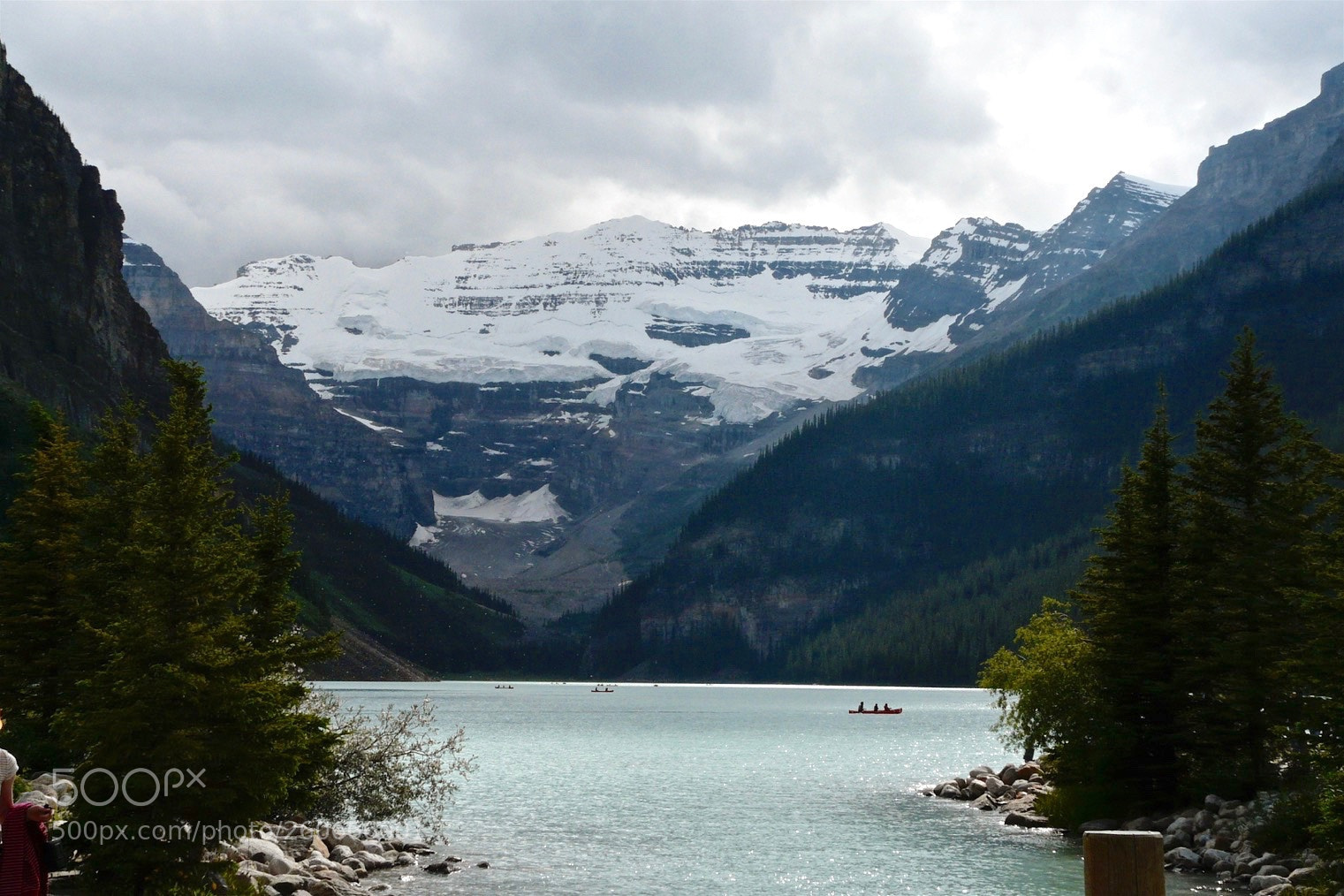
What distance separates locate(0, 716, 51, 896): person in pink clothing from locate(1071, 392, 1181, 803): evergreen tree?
54936 mm

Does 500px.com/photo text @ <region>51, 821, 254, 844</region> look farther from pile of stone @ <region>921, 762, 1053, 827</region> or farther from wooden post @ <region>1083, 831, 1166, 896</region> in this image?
pile of stone @ <region>921, 762, 1053, 827</region>

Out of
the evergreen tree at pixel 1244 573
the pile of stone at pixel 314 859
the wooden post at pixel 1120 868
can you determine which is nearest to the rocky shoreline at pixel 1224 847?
the evergreen tree at pixel 1244 573

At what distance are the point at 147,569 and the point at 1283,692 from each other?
46618 mm

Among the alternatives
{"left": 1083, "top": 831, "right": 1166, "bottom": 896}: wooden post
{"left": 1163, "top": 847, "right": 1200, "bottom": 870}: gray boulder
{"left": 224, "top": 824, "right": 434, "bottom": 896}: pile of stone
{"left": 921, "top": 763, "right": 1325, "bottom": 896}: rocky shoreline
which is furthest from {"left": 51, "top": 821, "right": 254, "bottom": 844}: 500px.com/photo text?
{"left": 1163, "top": 847, "right": 1200, "bottom": 870}: gray boulder

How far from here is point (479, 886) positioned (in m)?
55.4

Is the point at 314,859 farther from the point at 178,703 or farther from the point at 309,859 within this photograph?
the point at 178,703

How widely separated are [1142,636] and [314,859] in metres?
40.1

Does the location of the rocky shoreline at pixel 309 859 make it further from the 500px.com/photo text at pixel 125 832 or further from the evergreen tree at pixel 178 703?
the evergreen tree at pixel 178 703

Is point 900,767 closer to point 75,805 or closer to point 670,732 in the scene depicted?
point 670,732

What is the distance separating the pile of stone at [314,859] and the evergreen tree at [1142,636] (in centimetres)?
3363

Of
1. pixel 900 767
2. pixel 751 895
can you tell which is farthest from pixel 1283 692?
pixel 900 767

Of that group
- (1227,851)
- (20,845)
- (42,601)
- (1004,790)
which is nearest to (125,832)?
(20,845)

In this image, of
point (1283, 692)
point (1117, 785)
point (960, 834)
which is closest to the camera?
point (1283, 692)

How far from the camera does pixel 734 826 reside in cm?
7806
